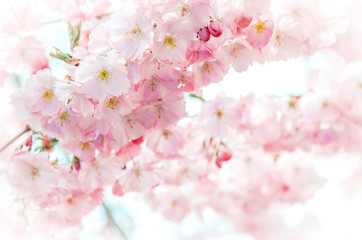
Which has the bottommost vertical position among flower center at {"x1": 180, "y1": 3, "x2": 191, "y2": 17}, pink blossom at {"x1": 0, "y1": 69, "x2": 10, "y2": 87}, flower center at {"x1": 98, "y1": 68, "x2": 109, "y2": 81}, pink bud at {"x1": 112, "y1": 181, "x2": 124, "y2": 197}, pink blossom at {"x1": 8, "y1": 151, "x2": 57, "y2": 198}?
pink bud at {"x1": 112, "y1": 181, "x2": 124, "y2": 197}

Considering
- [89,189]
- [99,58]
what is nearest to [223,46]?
[99,58]

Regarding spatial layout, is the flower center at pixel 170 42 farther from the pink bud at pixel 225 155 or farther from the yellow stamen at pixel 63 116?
the pink bud at pixel 225 155

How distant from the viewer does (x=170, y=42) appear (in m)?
0.93

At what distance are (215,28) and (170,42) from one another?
0.10 m

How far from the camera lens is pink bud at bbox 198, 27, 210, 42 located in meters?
0.95

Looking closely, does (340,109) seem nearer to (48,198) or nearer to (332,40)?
(332,40)

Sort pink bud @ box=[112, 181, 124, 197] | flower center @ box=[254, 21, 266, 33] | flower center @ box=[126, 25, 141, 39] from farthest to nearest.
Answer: pink bud @ box=[112, 181, 124, 197] → flower center @ box=[254, 21, 266, 33] → flower center @ box=[126, 25, 141, 39]

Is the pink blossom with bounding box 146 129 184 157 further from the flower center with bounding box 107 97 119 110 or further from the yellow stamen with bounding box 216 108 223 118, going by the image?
the flower center with bounding box 107 97 119 110

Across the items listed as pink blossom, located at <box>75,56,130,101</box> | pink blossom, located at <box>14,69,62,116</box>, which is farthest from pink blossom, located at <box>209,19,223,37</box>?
pink blossom, located at <box>14,69,62,116</box>

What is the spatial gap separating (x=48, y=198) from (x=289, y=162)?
4.77ft

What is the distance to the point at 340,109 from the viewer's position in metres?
1.70

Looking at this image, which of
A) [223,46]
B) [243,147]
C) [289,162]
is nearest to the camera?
[223,46]

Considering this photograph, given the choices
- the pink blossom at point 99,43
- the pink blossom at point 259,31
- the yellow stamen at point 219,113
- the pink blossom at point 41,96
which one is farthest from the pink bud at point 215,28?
the yellow stamen at point 219,113

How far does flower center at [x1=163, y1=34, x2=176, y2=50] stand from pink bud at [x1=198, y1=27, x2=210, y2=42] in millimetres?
64
